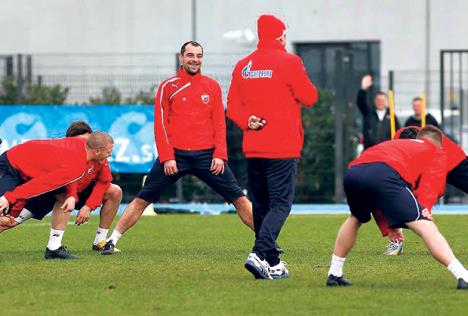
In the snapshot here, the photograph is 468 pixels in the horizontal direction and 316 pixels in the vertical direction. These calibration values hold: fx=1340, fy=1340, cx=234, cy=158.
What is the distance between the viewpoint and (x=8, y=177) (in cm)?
1206

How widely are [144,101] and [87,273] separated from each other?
13138 millimetres

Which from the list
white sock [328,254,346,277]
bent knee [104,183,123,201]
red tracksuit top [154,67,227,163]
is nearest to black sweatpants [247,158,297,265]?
white sock [328,254,346,277]

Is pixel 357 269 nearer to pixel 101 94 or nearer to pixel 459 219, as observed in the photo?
pixel 459 219

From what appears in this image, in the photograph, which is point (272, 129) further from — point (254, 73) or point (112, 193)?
point (112, 193)

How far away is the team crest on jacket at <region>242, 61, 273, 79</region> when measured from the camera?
10.5 meters

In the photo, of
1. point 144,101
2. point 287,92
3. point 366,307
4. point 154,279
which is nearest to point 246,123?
point 287,92

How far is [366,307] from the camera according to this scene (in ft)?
28.9

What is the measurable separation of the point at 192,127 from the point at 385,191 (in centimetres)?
339

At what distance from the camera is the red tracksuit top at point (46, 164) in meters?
11.3

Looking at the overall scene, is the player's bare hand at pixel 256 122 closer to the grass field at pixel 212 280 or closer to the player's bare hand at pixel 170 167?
the grass field at pixel 212 280

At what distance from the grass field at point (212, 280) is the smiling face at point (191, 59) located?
1.77 m

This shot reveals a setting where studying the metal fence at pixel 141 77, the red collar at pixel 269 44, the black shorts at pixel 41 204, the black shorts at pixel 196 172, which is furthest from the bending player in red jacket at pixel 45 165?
the metal fence at pixel 141 77

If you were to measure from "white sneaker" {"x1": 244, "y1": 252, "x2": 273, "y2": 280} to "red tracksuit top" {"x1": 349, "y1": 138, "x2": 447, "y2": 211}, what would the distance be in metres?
1.18

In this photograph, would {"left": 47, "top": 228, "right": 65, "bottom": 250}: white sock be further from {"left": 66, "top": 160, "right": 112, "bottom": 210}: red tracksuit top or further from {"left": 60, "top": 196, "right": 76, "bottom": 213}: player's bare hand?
{"left": 60, "top": 196, "right": 76, "bottom": 213}: player's bare hand
